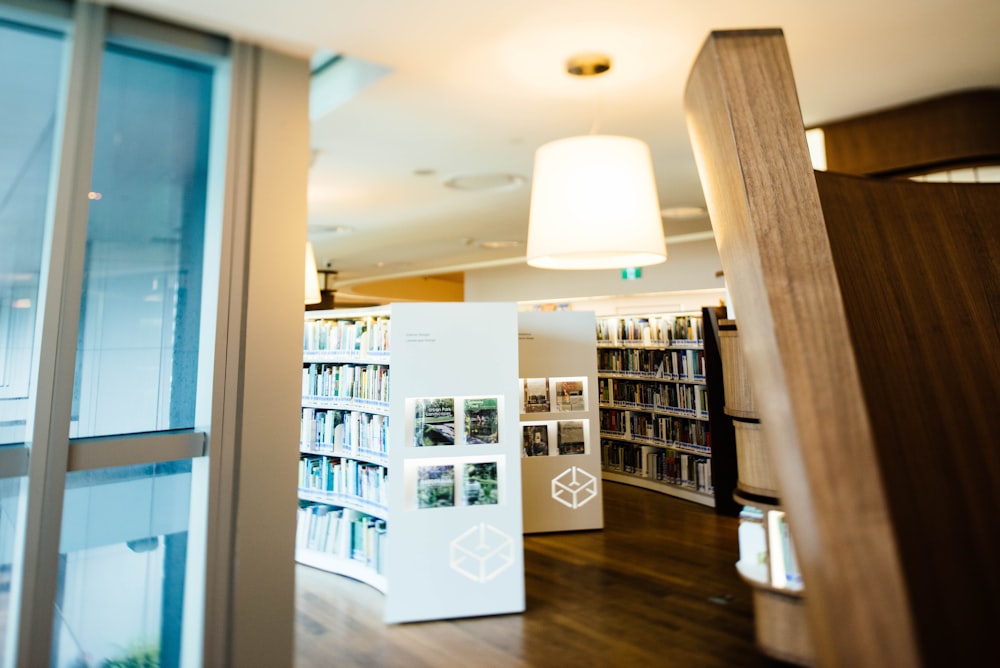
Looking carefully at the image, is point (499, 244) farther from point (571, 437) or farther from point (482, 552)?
point (482, 552)

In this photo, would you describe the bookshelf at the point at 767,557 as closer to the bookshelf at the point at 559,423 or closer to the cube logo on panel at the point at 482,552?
the cube logo on panel at the point at 482,552

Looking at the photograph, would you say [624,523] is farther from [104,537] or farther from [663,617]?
[104,537]

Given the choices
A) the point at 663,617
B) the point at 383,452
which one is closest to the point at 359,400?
the point at 383,452

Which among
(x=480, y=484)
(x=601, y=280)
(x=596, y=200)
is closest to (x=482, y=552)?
(x=480, y=484)

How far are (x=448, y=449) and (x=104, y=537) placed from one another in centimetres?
186

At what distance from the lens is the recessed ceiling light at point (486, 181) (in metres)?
5.18

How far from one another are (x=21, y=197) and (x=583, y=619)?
357 cm

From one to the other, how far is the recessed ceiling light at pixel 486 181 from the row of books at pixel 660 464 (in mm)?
3665

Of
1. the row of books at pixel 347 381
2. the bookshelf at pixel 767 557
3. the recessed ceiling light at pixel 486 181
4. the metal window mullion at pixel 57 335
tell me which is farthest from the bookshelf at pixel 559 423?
the metal window mullion at pixel 57 335

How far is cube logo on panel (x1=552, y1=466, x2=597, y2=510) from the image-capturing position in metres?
5.45

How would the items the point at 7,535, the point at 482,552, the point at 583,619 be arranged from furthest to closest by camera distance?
the point at 482,552, the point at 583,619, the point at 7,535

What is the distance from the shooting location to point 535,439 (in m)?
5.48

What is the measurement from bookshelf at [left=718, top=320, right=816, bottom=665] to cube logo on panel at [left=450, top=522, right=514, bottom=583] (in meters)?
1.42

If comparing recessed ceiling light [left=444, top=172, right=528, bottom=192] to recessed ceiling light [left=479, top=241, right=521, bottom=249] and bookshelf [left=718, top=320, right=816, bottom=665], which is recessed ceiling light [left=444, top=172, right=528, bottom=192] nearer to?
recessed ceiling light [left=479, top=241, right=521, bottom=249]
